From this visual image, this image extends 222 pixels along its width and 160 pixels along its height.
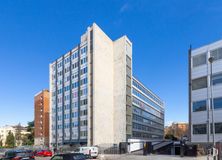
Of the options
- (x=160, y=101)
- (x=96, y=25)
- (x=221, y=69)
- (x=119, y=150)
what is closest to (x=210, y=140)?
(x=221, y=69)

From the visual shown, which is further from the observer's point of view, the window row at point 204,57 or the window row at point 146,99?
the window row at point 146,99

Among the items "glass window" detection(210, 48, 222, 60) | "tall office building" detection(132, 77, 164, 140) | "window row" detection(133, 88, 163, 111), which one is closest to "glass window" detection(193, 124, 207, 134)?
"glass window" detection(210, 48, 222, 60)

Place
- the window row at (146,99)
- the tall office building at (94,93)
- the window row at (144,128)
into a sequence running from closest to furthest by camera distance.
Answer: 1. the tall office building at (94,93)
2. the window row at (144,128)
3. the window row at (146,99)

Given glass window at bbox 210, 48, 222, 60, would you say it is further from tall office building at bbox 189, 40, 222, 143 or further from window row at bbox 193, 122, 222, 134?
window row at bbox 193, 122, 222, 134

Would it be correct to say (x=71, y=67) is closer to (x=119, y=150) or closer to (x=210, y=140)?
(x=119, y=150)

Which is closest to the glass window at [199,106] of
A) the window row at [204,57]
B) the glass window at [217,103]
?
the glass window at [217,103]

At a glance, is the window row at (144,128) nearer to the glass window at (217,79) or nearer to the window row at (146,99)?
the window row at (146,99)

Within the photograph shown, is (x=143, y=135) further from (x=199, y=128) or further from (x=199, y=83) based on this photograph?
(x=199, y=83)

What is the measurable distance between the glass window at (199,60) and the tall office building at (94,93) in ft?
120

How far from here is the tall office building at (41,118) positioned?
443 feet

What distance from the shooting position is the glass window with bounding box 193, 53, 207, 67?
52094 millimetres

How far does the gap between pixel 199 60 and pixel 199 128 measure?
1062 cm

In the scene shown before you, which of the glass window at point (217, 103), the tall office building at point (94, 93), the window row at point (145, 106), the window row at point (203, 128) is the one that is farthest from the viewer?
the window row at point (145, 106)

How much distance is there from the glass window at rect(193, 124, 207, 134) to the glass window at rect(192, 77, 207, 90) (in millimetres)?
5910
